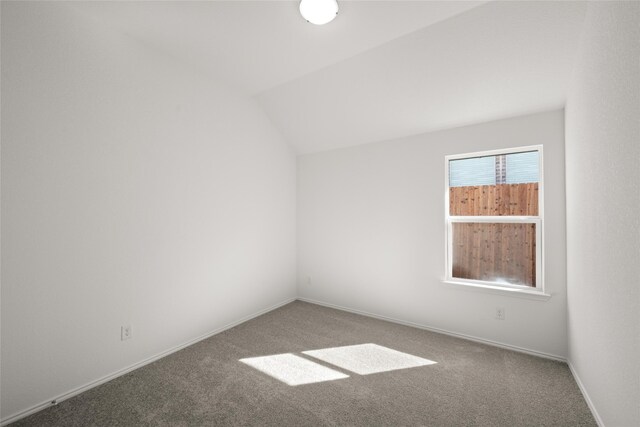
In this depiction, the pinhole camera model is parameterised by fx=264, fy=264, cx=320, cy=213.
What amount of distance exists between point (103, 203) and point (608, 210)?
10.2 feet

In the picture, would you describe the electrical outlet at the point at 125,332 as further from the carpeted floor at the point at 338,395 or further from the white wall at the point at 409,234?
the white wall at the point at 409,234

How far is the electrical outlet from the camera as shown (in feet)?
6.79

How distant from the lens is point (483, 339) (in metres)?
2.59

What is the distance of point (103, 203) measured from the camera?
1972 mm

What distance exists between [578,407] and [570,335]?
2.06ft

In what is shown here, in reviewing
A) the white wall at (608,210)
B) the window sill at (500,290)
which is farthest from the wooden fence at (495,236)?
the white wall at (608,210)

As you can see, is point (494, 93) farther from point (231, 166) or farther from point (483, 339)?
point (231, 166)

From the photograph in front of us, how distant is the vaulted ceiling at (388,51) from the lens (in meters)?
1.84

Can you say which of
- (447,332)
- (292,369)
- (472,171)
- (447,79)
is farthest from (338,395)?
(447,79)

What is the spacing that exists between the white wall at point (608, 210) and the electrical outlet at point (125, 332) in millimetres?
2973

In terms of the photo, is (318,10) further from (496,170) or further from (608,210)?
(496,170)

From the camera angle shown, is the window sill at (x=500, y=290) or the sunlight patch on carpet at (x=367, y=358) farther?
the window sill at (x=500, y=290)

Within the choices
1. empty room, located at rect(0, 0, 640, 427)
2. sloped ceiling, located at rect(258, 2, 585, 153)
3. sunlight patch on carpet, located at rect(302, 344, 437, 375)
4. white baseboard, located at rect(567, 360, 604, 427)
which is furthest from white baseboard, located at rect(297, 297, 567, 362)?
sloped ceiling, located at rect(258, 2, 585, 153)

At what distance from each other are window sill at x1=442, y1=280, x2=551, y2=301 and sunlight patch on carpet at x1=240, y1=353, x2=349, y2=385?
4.86ft
